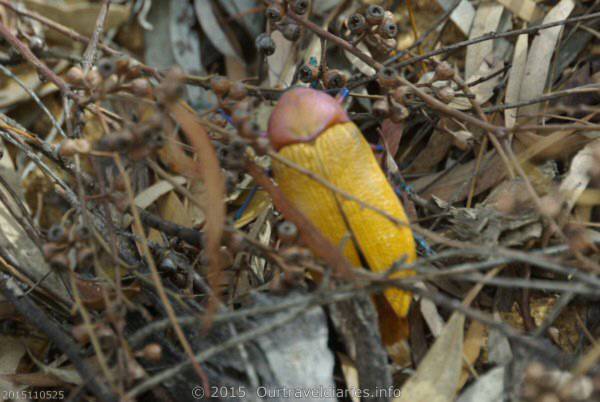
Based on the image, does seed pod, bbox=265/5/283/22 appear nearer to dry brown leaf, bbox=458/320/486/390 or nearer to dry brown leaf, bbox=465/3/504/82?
dry brown leaf, bbox=465/3/504/82

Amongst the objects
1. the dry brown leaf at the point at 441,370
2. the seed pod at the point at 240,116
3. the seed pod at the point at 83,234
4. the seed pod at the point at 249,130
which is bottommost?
the dry brown leaf at the point at 441,370

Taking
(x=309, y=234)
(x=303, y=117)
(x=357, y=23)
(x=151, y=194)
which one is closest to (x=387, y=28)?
(x=357, y=23)

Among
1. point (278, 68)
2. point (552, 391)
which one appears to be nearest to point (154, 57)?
→ point (278, 68)

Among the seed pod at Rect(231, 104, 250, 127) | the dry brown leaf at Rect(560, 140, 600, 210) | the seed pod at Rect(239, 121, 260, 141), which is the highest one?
the seed pod at Rect(231, 104, 250, 127)

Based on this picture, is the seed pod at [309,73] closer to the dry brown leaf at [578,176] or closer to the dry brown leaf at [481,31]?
the dry brown leaf at [481,31]

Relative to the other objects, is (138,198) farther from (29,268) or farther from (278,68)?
(278,68)

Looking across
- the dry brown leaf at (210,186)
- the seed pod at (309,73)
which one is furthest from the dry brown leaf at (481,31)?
the dry brown leaf at (210,186)

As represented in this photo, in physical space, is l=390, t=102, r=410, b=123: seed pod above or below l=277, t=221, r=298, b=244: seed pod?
above

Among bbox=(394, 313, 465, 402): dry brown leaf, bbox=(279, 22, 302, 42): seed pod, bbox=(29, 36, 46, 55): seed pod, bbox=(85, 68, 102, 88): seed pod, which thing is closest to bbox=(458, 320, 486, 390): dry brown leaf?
bbox=(394, 313, 465, 402): dry brown leaf
